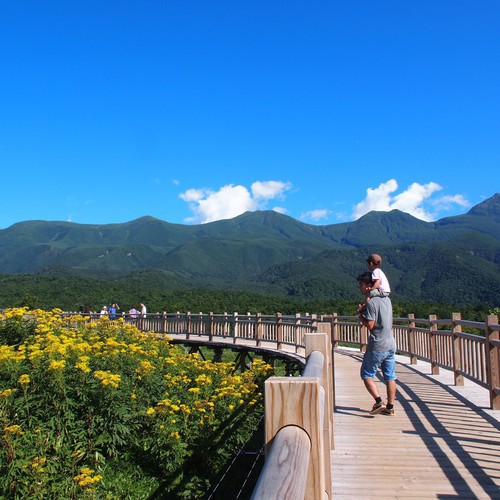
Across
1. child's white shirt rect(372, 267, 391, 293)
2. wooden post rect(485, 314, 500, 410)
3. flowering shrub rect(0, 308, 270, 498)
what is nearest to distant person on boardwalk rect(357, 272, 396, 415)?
child's white shirt rect(372, 267, 391, 293)

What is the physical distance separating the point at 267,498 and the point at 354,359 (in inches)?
585

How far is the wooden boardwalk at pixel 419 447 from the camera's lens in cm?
473

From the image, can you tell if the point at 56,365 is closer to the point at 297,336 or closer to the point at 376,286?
the point at 376,286

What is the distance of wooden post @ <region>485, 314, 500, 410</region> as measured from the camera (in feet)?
25.7

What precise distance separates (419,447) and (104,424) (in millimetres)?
3970

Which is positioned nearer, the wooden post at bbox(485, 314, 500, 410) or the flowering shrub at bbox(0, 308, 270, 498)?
the flowering shrub at bbox(0, 308, 270, 498)

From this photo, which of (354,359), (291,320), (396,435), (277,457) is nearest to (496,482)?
(396,435)

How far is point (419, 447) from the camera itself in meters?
5.96

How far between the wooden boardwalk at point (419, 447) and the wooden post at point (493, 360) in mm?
228

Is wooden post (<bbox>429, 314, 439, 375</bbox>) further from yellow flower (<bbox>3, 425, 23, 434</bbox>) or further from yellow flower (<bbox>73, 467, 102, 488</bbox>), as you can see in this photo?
yellow flower (<bbox>3, 425, 23, 434</bbox>)

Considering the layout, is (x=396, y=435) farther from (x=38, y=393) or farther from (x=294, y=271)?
(x=294, y=271)

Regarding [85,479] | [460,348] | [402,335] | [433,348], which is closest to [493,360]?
[460,348]

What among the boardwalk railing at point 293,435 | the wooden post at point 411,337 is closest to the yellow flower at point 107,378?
the boardwalk railing at point 293,435

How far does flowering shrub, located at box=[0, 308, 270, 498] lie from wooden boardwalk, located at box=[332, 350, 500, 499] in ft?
6.33
